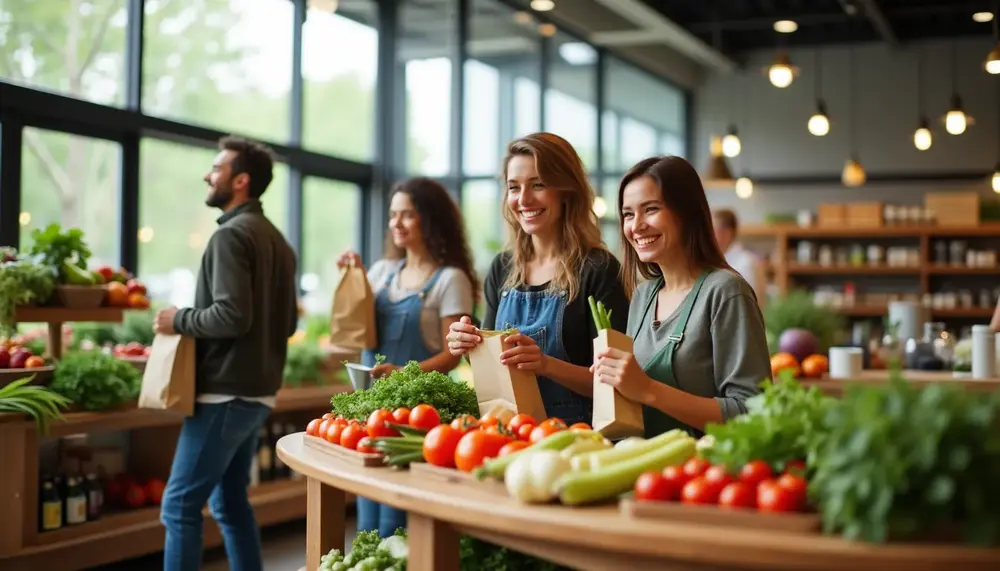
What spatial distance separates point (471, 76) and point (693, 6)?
284cm

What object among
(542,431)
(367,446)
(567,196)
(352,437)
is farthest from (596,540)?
(567,196)

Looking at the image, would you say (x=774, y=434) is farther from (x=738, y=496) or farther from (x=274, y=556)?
(x=274, y=556)

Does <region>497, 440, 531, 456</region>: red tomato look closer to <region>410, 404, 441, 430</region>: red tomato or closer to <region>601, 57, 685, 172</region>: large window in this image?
<region>410, 404, 441, 430</region>: red tomato

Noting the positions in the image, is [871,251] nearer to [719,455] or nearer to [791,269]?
[791,269]

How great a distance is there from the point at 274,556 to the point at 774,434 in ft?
12.7

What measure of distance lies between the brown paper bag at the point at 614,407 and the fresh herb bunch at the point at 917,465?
29.1 inches

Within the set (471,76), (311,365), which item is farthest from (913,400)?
(471,76)

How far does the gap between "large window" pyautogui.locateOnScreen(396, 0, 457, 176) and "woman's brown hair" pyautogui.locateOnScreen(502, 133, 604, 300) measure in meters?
6.30

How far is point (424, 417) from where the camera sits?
2.44 m

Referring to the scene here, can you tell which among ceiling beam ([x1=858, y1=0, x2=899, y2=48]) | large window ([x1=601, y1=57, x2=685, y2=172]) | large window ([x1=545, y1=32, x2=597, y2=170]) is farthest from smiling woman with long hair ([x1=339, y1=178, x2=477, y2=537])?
large window ([x1=601, y1=57, x2=685, y2=172])

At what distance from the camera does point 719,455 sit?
188 cm

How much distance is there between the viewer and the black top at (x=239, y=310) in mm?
3670

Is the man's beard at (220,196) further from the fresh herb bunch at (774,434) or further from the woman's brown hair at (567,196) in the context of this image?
the fresh herb bunch at (774,434)

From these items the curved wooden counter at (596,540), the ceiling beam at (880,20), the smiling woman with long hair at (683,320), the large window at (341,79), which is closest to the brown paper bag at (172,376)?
the curved wooden counter at (596,540)
